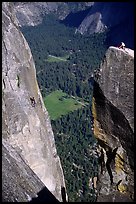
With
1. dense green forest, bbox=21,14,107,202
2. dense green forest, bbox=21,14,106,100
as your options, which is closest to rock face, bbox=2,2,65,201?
dense green forest, bbox=21,14,107,202

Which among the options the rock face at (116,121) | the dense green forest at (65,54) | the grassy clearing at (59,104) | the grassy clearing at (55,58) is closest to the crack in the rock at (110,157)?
the rock face at (116,121)

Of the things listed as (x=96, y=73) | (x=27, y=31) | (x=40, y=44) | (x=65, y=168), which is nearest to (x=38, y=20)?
(x=27, y=31)

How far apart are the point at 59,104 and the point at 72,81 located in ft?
32.1

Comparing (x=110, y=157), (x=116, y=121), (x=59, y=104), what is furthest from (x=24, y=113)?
(x=59, y=104)

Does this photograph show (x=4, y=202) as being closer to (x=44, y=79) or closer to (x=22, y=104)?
(x=22, y=104)

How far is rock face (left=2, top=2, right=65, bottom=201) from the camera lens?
13.3 metres

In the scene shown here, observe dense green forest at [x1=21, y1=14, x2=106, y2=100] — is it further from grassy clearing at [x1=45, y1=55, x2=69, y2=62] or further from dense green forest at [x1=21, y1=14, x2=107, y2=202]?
grassy clearing at [x1=45, y1=55, x2=69, y2=62]

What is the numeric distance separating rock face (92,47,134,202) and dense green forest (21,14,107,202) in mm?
4190

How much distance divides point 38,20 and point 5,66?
101930 mm

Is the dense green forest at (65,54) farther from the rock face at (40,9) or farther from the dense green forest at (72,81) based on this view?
the rock face at (40,9)

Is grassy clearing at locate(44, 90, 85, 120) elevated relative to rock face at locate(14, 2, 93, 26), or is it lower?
elevated

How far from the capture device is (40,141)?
14125 millimetres

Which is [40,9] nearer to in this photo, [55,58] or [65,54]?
[65,54]

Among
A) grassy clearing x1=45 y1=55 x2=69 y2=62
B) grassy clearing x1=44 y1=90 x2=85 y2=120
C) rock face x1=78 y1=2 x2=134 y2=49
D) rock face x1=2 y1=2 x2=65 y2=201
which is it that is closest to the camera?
rock face x1=2 y1=2 x2=65 y2=201
